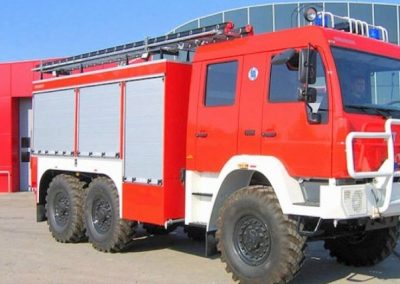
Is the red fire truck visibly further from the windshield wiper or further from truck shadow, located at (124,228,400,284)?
truck shadow, located at (124,228,400,284)

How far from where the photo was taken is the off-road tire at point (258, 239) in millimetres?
6691

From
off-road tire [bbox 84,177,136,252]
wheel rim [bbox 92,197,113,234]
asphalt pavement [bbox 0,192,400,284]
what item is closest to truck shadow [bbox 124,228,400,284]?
asphalt pavement [bbox 0,192,400,284]

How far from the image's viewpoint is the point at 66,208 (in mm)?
10625

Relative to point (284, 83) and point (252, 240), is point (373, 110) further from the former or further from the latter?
point (252, 240)

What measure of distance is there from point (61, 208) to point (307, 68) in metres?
5.90

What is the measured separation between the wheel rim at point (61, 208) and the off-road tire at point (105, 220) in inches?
27.3

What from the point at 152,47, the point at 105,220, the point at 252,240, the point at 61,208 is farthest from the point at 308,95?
the point at 61,208

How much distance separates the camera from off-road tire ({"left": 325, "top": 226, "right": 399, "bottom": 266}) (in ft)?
27.0

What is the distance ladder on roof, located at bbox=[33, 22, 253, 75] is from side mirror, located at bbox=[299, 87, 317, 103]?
167cm

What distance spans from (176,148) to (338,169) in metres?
2.69

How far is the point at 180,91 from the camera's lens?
332 inches

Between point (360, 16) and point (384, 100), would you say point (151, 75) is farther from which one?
point (360, 16)

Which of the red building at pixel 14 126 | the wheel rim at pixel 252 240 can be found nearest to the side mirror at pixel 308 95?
the wheel rim at pixel 252 240

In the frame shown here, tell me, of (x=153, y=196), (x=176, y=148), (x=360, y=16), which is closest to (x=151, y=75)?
(x=176, y=148)
